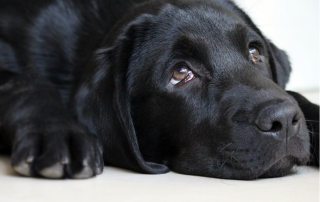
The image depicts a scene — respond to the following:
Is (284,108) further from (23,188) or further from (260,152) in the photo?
(23,188)

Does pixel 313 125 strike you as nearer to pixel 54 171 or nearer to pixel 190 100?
pixel 190 100

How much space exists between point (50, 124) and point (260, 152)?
0.69 m

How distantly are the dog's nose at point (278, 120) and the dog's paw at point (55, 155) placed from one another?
1.76 ft

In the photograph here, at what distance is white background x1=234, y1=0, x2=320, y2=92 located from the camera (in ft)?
15.2

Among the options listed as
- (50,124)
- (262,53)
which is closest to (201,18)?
(262,53)

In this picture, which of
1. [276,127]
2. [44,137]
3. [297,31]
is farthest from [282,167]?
[297,31]

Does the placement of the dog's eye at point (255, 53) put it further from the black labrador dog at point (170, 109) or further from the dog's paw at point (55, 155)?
the dog's paw at point (55, 155)

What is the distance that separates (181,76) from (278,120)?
0.45 metres

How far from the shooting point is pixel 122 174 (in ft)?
5.65

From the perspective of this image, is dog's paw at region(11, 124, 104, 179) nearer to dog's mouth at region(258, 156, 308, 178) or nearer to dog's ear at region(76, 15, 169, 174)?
dog's ear at region(76, 15, 169, 174)

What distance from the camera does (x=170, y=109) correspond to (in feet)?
5.87

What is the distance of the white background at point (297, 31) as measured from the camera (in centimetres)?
464

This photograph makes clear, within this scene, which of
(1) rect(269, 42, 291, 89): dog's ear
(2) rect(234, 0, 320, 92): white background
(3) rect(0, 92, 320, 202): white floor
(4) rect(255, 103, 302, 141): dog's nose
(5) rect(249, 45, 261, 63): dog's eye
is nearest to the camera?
(3) rect(0, 92, 320, 202): white floor

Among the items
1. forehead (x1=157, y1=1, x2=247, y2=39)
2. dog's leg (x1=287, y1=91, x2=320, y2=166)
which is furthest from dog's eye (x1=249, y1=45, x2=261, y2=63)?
dog's leg (x1=287, y1=91, x2=320, y2=166)
